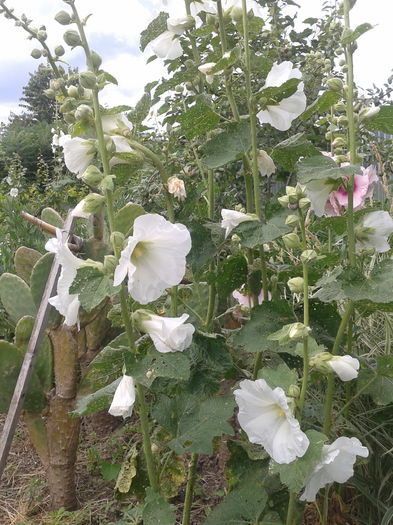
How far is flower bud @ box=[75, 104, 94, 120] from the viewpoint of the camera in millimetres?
934

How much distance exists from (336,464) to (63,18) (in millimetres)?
876

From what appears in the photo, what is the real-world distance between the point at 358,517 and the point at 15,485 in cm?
124

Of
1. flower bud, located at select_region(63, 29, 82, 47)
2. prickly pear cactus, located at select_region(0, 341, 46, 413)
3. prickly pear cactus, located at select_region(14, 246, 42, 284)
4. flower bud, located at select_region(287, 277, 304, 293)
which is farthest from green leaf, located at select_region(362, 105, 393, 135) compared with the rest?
prickly pear cactus, located at select_region(14, 246, 42, 284)

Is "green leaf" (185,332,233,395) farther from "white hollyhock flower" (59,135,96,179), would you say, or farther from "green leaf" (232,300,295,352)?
"white hollyhock flower" (59,135,96,179)

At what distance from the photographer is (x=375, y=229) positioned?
991mm

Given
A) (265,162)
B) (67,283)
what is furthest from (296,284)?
(67,283)

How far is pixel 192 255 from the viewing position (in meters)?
1.08

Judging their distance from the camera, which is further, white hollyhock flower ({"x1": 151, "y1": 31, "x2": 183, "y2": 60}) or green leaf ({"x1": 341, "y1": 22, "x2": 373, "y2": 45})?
white hollyhock flower ({"x1": 151, "y1": 31, "x2": 183, "y2": 60})

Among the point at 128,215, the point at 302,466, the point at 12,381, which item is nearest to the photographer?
the point at 302,466

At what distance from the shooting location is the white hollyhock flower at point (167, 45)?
1.12 meters

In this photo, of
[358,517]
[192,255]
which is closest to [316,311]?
[192,255]

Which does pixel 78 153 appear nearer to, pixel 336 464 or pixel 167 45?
pixel 167 45

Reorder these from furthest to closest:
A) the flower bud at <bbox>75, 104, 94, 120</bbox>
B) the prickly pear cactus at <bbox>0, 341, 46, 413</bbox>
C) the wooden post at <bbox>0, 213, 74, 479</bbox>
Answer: the prickly pear cactus at <bbox>0, 341, 46, 413</bbox>
the wooden post at <bbox>0, 213, 74, 479</bbox>
the flower bud at <bbox>75, 104, 94, 120</bbox>

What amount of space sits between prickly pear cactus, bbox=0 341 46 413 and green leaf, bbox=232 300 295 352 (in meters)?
0.98
